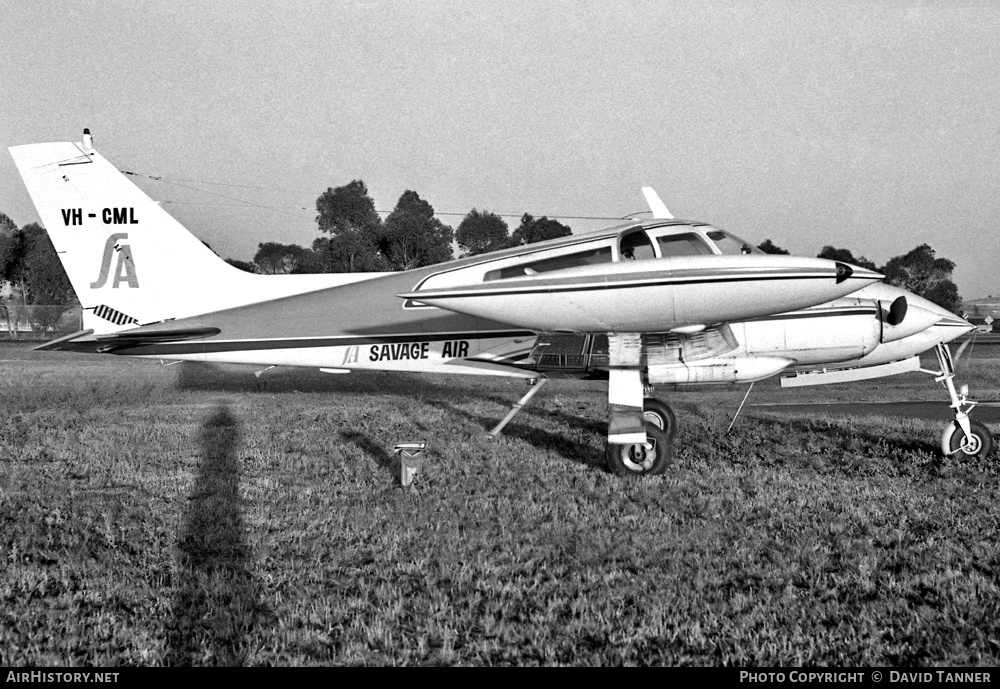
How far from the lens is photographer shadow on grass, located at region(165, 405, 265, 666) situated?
3229 millimetres

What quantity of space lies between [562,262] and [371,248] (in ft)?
122

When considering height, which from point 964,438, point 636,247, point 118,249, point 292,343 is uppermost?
point 118,249

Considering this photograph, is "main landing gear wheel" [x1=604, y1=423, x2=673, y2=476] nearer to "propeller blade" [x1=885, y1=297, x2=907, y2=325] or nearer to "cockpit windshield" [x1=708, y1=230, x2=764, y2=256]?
"cockpit windshield" [x1=708, y1=230, x2=764, y2=256]

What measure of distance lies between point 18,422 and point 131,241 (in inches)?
125

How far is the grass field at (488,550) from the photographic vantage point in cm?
332

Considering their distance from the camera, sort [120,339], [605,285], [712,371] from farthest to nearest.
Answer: [120,339] < [712,371] < [605,285]

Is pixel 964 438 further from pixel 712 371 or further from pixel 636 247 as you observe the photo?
pixel 636 247

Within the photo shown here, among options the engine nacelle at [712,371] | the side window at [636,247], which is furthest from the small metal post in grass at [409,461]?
the side window at [636,247]

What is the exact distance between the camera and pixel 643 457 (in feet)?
22.9

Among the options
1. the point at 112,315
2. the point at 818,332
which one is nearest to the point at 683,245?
the point at 818,332

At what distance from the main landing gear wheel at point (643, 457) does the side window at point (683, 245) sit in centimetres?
191

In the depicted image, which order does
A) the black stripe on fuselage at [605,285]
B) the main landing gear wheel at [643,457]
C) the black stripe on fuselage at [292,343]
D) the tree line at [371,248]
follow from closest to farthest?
the black stripe on fuselage at [605,285] → the main landing gear wheel at [643,457] → the black stripe on fuselage at [292,343] → the tree line at [371,248]

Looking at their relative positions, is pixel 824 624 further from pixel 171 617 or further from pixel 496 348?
pixel 496 348

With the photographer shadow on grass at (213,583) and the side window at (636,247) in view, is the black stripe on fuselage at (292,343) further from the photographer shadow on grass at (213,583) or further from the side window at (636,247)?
the photographer shadow on grass at (213,583)
